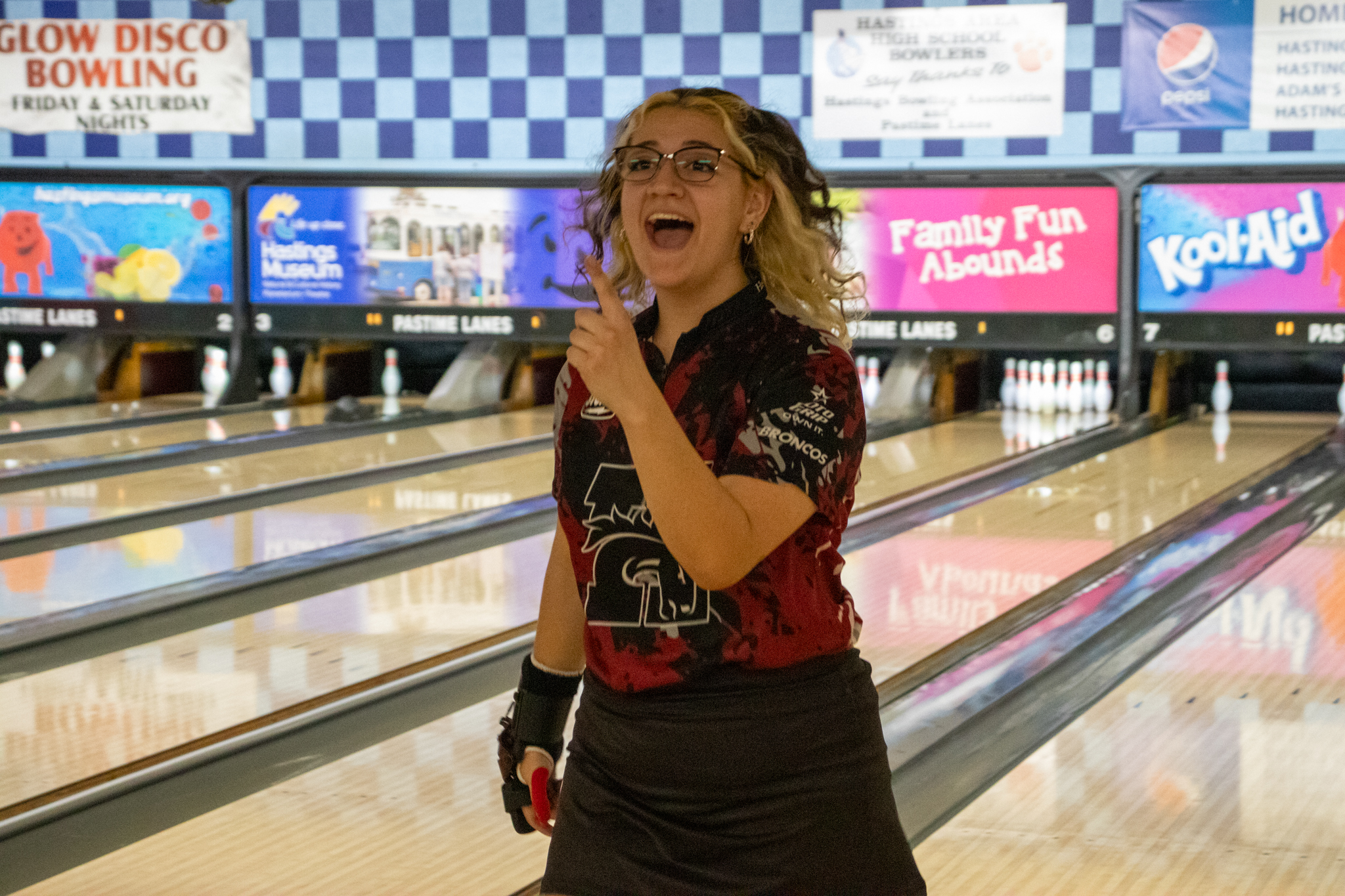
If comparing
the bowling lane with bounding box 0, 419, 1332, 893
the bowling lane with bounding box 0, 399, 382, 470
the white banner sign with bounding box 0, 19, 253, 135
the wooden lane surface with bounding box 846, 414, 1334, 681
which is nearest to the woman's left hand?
the bowling lane with bounding box 0, 419, 1332, 893

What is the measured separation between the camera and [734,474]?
991mm

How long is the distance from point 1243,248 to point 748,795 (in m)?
4.92

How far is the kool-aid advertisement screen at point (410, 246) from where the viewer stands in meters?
6.13

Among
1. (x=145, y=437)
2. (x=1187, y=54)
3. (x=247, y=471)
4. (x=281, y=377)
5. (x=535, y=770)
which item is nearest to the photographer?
(x=535, y=770)

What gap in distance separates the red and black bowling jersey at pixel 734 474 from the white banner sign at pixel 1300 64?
5.08m

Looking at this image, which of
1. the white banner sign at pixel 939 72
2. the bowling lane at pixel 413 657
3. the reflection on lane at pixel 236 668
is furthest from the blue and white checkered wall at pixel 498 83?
the reflection on lane at pixel 236 668

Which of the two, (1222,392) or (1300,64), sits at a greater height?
(1300,64)

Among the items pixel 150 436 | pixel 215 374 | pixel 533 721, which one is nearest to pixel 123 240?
pixel 215 374

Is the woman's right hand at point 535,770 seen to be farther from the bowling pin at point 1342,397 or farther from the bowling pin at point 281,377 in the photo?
the bowling pin at point 281,377

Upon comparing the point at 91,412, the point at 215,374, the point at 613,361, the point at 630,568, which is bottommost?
the point at 91,412

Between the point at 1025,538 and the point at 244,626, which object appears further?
the point at 1025,538

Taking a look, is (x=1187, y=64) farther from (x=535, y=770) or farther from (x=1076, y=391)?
(x=535, y=770)

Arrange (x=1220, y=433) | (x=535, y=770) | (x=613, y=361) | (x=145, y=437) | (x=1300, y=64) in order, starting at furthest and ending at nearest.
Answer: (x=1300, y=64), (x=1220, y=433), (x=145, y=437), (x=535, y=770), (x=613, y=361)

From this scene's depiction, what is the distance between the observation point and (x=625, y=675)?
41.6 inches
